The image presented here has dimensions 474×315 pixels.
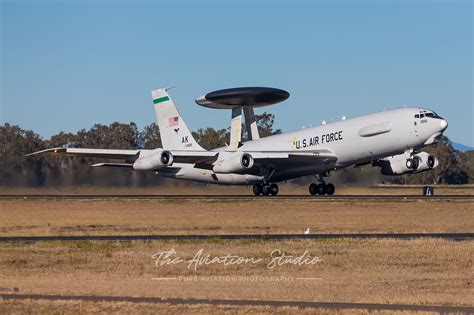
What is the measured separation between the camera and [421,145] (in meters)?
61.0

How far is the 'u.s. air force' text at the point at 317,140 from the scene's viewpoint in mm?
63781

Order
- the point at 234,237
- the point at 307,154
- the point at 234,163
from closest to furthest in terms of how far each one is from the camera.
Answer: the point at 234,237
the point at 234,163
the point at 307,154

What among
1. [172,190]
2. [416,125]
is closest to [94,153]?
[172,190]

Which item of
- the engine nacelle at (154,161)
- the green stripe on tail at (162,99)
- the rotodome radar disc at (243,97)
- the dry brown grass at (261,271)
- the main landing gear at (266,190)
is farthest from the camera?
the green stripe on tail at (162,99)

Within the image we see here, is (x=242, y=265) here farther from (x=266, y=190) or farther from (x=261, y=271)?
(x=266, y=190)

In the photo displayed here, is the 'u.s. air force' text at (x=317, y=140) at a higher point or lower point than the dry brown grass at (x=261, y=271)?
higher

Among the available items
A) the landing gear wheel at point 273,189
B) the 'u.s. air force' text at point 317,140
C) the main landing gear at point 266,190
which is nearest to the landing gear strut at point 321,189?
the landing gear wheel at point 273,189

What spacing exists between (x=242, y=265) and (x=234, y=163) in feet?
120

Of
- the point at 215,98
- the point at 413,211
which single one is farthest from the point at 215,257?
the point at 215,98

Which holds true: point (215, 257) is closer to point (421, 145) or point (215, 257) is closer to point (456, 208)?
point (456, 208)

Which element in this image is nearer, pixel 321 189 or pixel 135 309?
pixel 135 309

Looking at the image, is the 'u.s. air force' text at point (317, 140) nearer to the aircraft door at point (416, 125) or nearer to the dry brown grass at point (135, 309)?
the aircraft door at point (416, 125)

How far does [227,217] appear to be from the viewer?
4622 centimetres

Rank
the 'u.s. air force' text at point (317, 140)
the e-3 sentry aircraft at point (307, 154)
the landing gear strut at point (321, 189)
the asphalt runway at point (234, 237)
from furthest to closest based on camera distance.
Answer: the landing gear strut at point (321, 189) < the 'u.s. air force' text at point (317, 140) < the e-3 sentry aircraft at point (307, 154) < the asphalt runway at point (234, 237)
